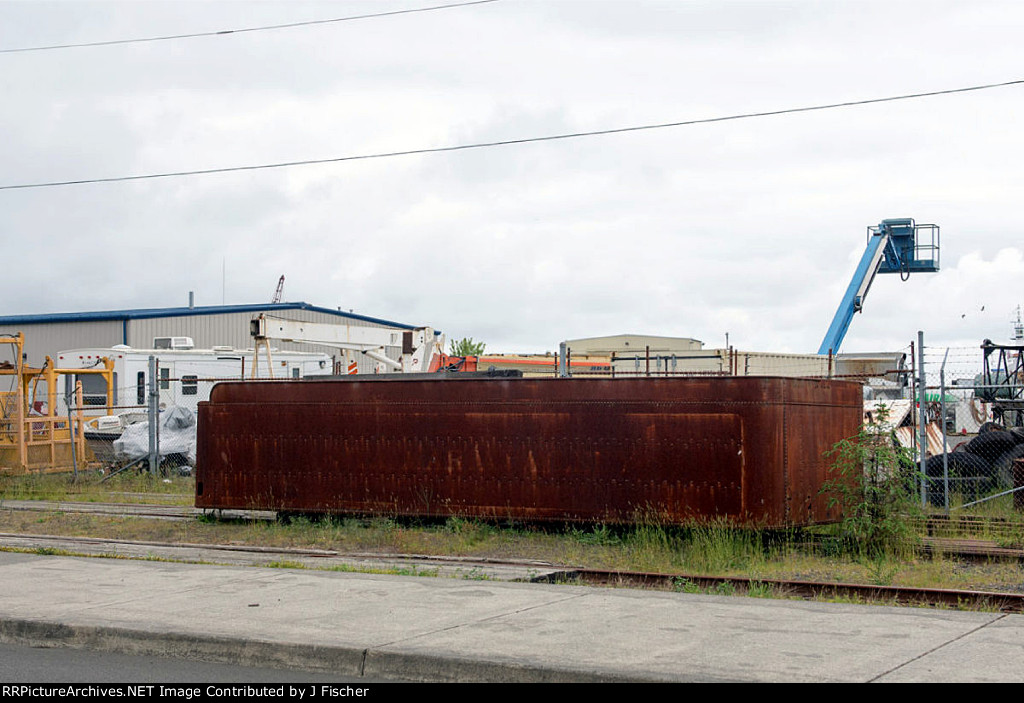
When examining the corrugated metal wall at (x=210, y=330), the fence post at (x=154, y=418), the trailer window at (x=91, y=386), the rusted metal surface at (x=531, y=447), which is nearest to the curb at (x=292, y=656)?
the rusted metal surface at (x=531, y=447)

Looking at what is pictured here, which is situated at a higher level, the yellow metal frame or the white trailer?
the white trailer

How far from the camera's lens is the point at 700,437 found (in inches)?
518

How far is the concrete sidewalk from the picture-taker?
720 centimetres

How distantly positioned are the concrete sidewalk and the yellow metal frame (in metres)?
13.0

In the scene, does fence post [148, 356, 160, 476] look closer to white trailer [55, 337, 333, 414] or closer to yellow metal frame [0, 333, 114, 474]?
yellow metal frame [0, 333, 114, 474]

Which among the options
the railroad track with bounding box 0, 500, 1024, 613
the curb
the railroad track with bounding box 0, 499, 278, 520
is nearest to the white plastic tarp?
the railroad track with bounding box 0, 499, 278, 520

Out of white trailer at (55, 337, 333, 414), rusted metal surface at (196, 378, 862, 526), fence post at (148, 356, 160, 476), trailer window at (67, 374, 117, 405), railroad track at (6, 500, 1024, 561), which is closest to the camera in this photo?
railroad track at (6, 500, 1024, 561)

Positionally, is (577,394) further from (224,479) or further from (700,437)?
(224,479)

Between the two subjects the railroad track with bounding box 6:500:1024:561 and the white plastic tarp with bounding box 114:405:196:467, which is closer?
the railroad track with bounding box 6:500:1024:561

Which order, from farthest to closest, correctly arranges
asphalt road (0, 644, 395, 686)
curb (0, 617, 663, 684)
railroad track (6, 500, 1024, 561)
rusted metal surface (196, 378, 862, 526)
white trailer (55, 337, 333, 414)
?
white trailer (55, 337, 333, 414), rusted metal surface (196, 378, 862, 526), railroad track (6, 500, 1024, 561), asphalt road (0, 644, 395, 686), curb (0, 617, 663, 684)

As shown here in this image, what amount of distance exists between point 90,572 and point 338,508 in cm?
432

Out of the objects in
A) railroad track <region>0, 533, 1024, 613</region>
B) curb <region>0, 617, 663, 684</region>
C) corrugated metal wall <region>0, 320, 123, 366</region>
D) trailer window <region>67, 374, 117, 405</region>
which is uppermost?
corrugated metal wall <region>0, 320, 123, 366</region>

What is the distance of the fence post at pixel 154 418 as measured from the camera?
75.0 feet
